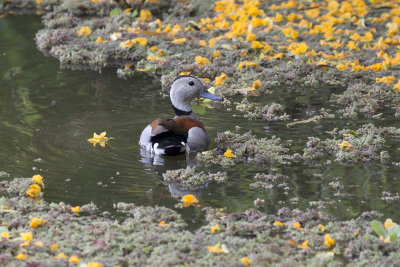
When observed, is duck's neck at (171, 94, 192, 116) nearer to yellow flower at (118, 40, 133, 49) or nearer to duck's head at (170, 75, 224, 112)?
duck's head at (170, 75, 224, 112)

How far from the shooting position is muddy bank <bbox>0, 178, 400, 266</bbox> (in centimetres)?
504

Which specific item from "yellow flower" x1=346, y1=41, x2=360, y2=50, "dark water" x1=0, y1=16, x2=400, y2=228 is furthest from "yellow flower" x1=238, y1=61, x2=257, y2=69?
"yellow flower" x1=346, y1=41, x2=360, y2=50

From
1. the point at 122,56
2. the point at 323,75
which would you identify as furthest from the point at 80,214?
the point at 122,56

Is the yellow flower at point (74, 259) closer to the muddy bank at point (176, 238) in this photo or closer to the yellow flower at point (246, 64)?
the muddy bank at point (176, 238)

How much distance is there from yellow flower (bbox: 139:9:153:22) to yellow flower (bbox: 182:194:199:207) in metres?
7.48

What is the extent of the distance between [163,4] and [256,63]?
422 cm

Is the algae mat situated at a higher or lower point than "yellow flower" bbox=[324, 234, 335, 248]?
higher

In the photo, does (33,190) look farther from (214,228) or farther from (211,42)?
(211,42)

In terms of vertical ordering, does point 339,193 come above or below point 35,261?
above

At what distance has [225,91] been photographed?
969 cm

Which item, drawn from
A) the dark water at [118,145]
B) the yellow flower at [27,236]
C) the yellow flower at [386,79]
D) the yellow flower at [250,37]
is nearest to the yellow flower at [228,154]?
the dark water at [118,145]

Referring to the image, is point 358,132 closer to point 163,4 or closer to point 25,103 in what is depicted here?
point 25,103

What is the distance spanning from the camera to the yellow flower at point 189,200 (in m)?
6.13

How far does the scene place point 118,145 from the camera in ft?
25.9
